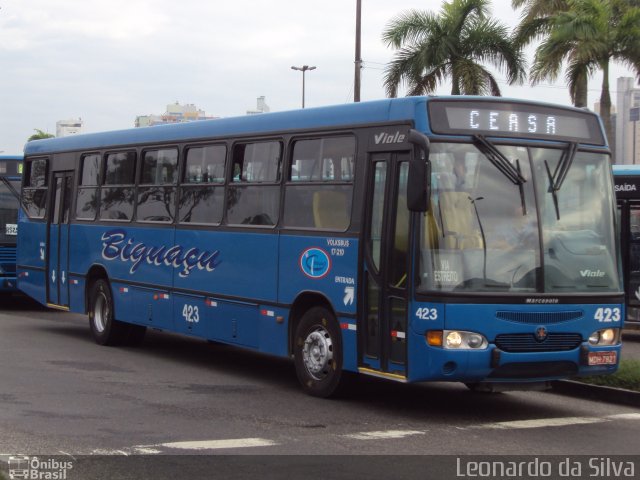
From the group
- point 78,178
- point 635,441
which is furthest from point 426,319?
point 78,178

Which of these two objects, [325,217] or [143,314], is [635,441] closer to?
[325,217]

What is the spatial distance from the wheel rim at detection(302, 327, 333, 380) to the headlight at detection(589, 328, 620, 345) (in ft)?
8.73

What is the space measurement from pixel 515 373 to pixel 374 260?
5.78ft

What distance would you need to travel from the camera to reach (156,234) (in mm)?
Answer: 15125

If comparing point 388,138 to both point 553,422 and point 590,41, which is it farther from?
Answer: point 590,41

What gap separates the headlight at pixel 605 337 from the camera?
10727mm

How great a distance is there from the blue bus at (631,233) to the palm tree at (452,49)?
1191 cm

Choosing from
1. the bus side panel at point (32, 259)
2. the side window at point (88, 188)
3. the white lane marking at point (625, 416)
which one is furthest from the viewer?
the bus side panel at point (32, 259)

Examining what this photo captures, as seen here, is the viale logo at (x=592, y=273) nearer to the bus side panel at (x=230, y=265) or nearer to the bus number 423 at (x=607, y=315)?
the bus number 423 at (x=607, y=315)

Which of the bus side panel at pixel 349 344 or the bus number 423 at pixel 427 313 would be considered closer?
the bus number 423 at pixel 427 313

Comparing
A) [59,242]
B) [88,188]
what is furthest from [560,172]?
[59,242]

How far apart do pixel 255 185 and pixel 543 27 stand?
2100 centimetres

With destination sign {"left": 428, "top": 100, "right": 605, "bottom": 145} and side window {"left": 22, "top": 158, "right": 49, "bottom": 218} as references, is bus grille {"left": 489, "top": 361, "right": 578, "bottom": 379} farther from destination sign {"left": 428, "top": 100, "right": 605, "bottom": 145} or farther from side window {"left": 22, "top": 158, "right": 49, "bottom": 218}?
side window {"left": 22, "top": 158, "right": 49, "bottom": 218}

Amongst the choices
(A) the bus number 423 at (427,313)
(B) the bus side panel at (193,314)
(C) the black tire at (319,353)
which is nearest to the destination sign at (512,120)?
(A) the bus number 423 at (427,313)
